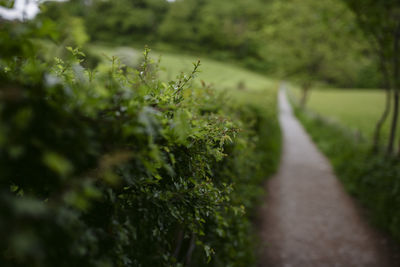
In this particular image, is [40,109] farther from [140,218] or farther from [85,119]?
[140,218]

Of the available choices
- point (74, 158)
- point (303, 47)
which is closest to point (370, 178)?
point (74, 158)

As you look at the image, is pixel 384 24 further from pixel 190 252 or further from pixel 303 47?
pixel 303 47

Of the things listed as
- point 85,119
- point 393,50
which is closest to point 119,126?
point 85,119

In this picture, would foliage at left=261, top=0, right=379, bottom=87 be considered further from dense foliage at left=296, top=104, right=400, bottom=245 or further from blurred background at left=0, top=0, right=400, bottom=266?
blurred background at left=0, top=0, right=400, bottom=266

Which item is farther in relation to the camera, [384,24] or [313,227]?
[384,24]

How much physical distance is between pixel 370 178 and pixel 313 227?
2108 millimetres

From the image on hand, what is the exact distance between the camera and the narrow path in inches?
191

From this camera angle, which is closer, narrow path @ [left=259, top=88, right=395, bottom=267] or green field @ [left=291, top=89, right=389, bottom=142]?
narrow path @ [left=259, top=88, right=395, bottom=267]

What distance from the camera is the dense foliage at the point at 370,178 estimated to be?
5.35m

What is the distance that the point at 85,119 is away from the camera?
101 cm

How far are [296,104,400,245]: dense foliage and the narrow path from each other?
310 mm

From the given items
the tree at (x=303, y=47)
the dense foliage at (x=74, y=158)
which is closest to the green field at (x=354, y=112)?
the tree at (x=303, y=47)

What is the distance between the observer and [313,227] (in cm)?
592

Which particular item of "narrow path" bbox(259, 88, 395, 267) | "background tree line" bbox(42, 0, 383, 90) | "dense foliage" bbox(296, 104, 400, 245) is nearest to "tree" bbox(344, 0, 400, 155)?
"background tree line" bbox(42, 0, 383, 90)
